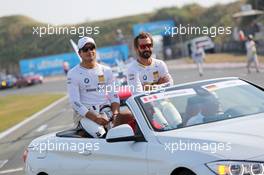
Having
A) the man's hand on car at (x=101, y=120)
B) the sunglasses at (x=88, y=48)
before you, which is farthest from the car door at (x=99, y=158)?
the sunglasses at (x=88, y=48)

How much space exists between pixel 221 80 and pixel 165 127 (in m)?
1.17

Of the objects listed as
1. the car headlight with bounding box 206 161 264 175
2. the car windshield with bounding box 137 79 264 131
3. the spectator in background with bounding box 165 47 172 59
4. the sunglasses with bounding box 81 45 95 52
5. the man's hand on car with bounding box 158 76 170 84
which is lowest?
the spectator in background with bounding box 165 47 172 59

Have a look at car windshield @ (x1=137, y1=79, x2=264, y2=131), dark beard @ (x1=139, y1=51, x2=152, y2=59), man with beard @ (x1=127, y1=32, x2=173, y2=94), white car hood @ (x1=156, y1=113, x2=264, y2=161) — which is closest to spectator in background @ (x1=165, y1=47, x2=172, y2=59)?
man with beard @ (x1=127, y1=32, x2=173, y2=94)

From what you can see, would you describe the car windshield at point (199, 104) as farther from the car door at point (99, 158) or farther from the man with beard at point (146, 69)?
the man with beard at point (146, 69)

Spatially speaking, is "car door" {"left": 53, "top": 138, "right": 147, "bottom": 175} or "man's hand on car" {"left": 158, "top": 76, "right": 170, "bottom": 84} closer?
"car door" {"left": 53, "top": 138, "right": 147, "bottom": 175}

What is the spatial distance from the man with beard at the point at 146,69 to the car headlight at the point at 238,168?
10.1 feet

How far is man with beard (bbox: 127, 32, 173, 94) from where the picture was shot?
845 cm

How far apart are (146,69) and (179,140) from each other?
9.10 feet

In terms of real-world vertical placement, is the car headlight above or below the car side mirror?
below

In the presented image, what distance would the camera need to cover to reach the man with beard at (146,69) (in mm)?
8445

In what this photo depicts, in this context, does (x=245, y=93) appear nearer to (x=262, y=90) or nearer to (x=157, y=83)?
(x=262, y=90)

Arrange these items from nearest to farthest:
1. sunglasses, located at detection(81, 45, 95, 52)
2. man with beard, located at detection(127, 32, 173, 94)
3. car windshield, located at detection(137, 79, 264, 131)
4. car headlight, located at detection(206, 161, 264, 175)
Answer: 1. car headlight, located at detection(206, 161, 264, 175)
2. car windshield, located at detection(137, 79, 264, 131)
3. sunglasses, located at detection(81, 45, 95, 52)
4. man with beard, located at detection(127, 32, 173, 94)

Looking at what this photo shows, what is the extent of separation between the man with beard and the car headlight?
3085mm

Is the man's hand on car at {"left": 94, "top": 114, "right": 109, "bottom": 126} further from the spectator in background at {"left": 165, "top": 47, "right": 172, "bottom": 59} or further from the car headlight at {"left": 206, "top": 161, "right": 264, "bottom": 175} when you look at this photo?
the spectator in background at {"left": 165, "top": 47, "right": 172, "bottom": 59}
